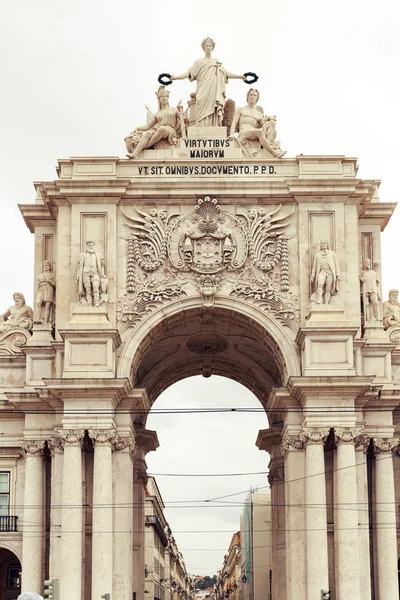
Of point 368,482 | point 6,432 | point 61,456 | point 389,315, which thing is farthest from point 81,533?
point 389,315

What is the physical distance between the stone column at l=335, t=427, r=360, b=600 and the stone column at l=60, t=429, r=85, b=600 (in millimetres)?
8524

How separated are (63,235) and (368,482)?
13.9 m

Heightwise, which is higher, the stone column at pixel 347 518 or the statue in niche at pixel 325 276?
the statue in niche at pixel 325 276

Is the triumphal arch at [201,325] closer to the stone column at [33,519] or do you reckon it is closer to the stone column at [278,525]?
the stone column at [33,519]

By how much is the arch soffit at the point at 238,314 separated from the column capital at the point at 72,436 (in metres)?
2.71

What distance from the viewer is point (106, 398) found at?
1716 inches

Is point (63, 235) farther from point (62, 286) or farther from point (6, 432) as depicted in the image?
point (6, 432)

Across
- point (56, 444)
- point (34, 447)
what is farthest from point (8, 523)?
point (56, 444)

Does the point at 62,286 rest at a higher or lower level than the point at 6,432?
higher

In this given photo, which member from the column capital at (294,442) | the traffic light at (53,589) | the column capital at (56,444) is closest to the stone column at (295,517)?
the column capital at (294,442)

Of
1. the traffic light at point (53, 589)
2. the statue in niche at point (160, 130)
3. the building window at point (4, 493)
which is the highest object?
the statue in niche at point (160, 130)

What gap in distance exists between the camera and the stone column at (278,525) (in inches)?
1953

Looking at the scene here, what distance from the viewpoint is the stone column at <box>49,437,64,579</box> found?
4319 centimetres

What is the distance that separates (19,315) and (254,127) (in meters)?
11.1
